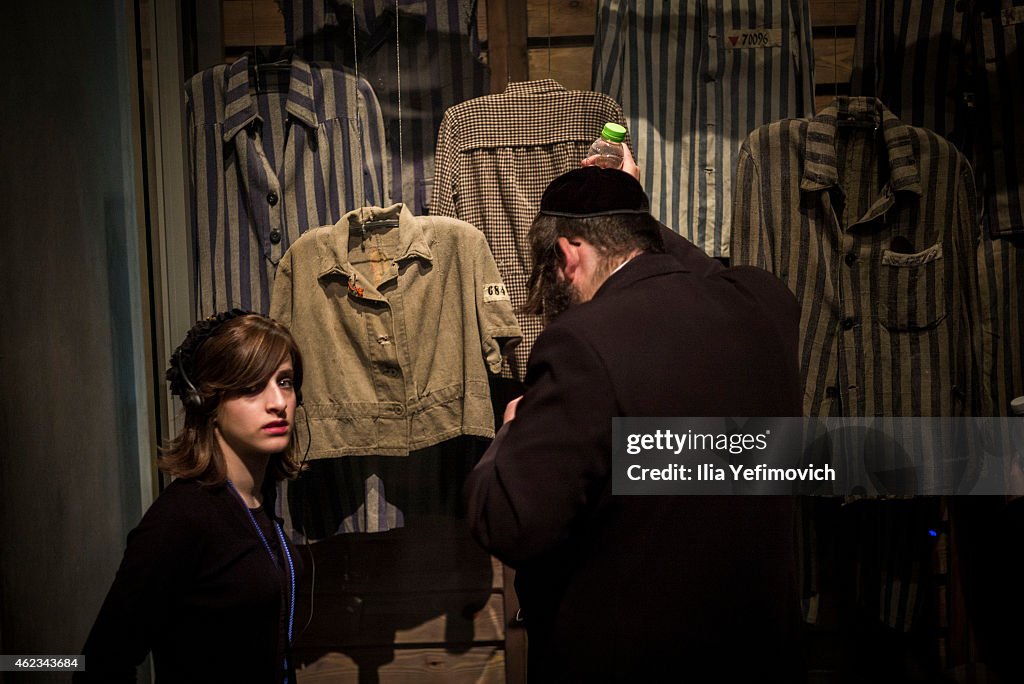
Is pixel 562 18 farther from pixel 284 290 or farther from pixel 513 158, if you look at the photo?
pixel 284 290

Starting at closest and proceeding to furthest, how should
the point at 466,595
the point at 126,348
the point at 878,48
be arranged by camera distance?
the point at 126,348 < the point at 878,48 < the point at 466,595

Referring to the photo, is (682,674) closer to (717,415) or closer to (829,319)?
(717,415)

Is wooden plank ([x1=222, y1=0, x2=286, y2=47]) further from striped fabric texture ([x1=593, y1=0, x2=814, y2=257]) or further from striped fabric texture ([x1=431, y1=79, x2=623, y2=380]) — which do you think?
striped fabric texture ([x1=593, y1=0, x2=814, y2=257])

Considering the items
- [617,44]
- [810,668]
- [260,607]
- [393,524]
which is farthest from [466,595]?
[617,44]

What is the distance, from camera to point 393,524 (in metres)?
2.54

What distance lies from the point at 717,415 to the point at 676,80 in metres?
1.17

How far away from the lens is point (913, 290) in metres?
2.38

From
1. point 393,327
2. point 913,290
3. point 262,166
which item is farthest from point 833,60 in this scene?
point 262,166

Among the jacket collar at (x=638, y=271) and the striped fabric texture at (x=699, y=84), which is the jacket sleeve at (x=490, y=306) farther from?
the jacket collar at (x=638, y=271)

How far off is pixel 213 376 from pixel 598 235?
2.37 ft

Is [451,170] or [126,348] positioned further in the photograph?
[451,170]

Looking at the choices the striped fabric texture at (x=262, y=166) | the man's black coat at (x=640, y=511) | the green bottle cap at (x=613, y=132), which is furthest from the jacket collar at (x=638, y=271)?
the striped fabric texture at (x=262, y=166)

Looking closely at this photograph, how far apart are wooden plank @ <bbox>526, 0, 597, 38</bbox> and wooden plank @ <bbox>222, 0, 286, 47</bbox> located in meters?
0.63

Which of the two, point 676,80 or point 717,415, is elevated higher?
point 676,80
